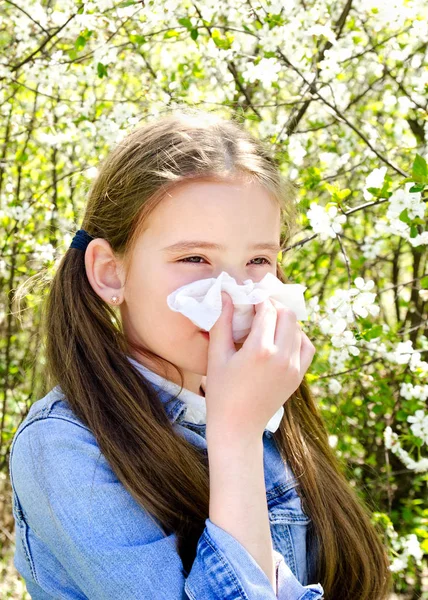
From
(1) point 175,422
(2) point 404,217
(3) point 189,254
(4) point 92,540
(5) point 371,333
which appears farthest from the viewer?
(5) point 371,333

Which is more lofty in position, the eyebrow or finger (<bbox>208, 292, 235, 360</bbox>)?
the eyebrow

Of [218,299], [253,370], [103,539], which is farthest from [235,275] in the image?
[103,539]

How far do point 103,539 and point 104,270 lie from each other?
61 cm

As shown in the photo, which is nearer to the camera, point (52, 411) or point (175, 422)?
point (52, 411)

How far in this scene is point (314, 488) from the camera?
165cm

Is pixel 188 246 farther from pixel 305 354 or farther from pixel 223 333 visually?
pixel 305 354

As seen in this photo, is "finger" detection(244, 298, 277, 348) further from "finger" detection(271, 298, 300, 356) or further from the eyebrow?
the eyebrow

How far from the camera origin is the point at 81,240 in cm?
167

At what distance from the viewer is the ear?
1545 mm

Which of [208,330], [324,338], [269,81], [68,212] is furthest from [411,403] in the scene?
[68,212]

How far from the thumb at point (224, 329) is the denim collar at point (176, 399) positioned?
0.20 meters

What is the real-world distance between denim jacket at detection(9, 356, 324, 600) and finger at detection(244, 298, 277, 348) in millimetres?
323

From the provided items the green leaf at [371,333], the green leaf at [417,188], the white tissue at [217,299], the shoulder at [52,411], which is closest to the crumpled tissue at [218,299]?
the white tissue at [217,299]

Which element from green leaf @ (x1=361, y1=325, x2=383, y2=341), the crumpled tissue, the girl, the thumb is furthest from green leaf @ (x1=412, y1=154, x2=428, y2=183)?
the thumb
